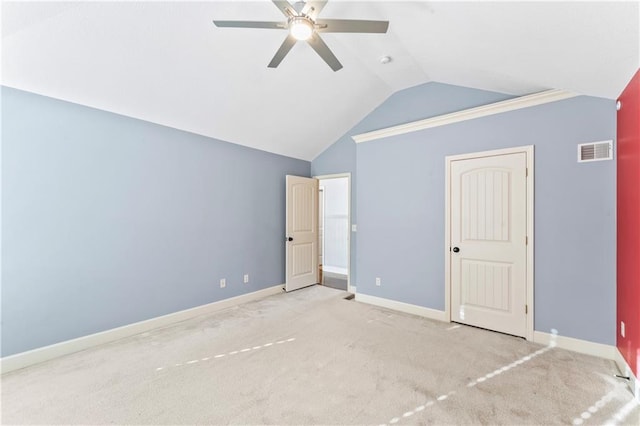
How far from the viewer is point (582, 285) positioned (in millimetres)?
2594

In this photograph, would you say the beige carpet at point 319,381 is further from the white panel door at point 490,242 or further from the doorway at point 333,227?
the doorway at point 333,227

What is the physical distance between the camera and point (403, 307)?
379 centimetres

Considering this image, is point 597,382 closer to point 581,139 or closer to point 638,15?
point 581,139

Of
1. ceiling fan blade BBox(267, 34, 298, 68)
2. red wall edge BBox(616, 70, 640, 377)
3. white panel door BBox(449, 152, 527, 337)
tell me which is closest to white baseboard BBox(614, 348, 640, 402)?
red wall edge BBox(616, 70, 640, 377)

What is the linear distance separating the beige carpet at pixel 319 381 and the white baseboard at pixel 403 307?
1.13 feet

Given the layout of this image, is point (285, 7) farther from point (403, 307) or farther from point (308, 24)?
point (403, 307)

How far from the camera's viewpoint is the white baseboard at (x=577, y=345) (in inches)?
96.7

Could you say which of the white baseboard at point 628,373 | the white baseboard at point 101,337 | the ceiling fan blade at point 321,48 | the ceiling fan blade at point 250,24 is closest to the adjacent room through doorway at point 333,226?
the white baseboard at point 101,337

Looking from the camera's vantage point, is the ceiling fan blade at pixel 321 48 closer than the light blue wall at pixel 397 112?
Yes

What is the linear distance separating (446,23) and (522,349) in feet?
10.0

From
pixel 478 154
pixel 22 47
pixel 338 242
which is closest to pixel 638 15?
pixel 478 154

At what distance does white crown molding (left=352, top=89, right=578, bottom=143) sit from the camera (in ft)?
8.95

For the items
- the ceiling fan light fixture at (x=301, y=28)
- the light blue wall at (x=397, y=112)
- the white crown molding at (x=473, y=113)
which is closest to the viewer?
the ceiling fan light fixture at (x=301, y=28)

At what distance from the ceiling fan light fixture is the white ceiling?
782mm
